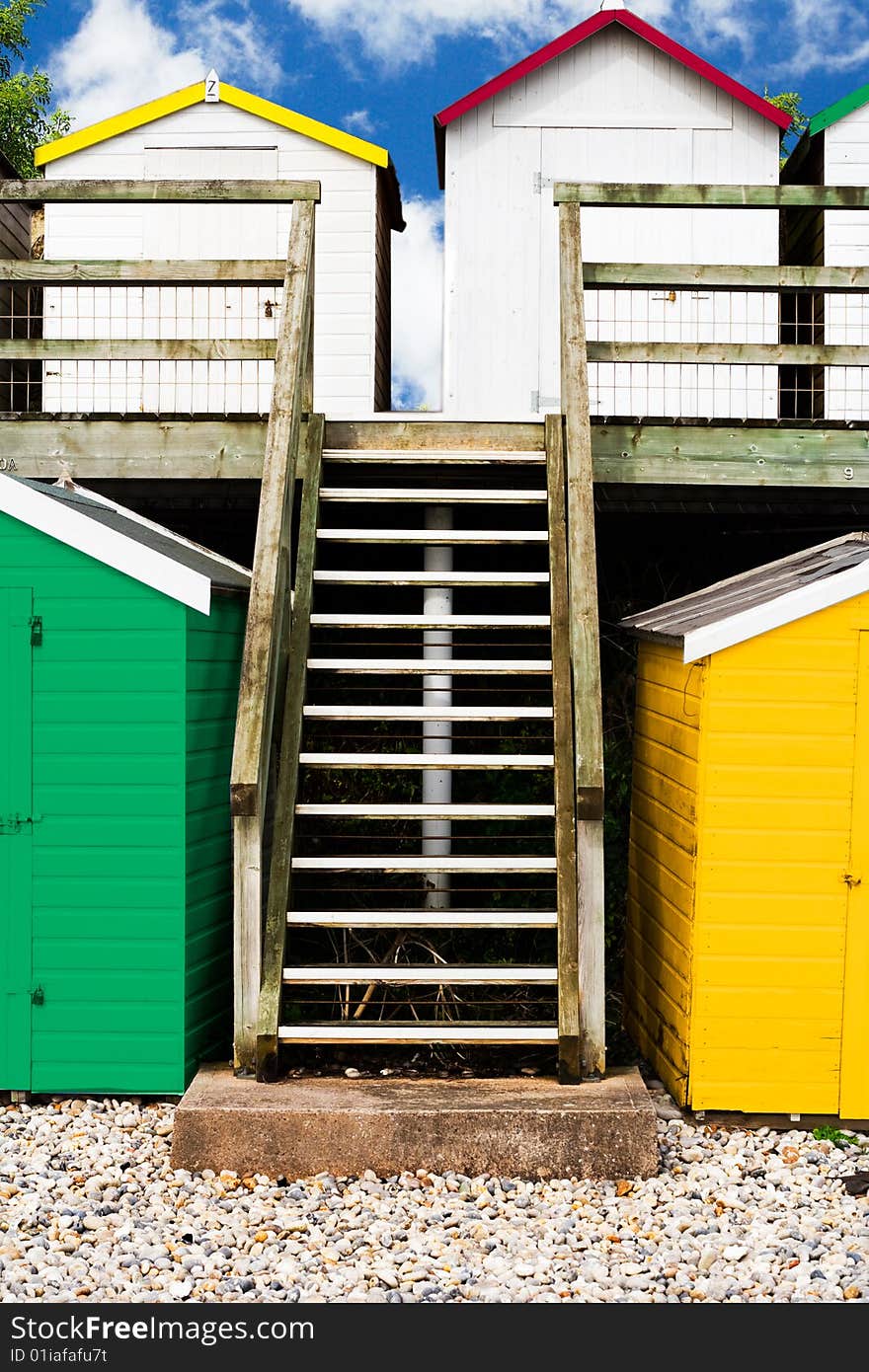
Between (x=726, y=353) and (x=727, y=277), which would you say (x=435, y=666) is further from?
(x=727, y=277)

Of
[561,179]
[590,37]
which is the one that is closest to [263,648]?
[561,179]

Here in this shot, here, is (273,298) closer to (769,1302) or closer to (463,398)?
(463,398)

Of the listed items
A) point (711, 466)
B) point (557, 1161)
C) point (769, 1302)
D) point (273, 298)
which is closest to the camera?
point (769, 1302)

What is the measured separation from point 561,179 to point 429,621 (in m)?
5.46

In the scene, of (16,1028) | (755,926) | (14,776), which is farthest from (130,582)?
(755,926)

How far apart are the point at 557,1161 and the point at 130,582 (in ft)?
8.41

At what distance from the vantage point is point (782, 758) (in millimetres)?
4871

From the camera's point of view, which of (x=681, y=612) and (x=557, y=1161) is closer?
(x=557, y=1161)

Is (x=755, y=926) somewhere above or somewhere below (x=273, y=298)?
below

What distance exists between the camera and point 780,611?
4.81 meters

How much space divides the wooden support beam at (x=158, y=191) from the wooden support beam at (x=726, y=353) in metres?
0.72

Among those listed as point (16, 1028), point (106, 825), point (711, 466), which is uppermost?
point (711, 466)

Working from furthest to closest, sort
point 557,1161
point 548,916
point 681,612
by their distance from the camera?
1. point 681,612
2. point 548,916
3. point 557,1161

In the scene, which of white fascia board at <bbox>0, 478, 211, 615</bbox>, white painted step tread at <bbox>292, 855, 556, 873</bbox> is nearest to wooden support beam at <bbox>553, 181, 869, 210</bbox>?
white fascia board at <bbox>0, 478, 211, 615</bbox>
